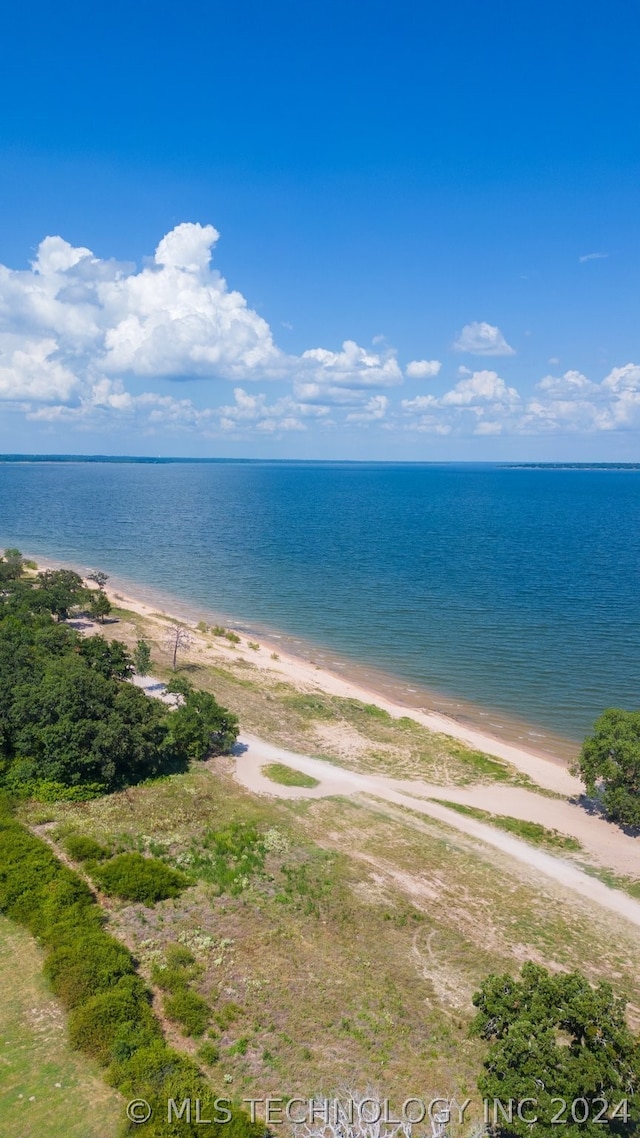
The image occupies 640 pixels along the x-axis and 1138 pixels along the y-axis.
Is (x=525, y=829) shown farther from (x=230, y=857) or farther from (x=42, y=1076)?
(x=42, y=1076)

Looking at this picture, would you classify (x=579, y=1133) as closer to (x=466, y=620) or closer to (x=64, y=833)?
(x=64, y=833)

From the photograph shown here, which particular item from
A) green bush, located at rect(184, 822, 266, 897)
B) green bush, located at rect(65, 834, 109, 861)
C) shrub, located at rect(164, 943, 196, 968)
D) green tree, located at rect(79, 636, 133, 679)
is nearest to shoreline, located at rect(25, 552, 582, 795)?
green tree, located at rect(79, 636, 133, 679)

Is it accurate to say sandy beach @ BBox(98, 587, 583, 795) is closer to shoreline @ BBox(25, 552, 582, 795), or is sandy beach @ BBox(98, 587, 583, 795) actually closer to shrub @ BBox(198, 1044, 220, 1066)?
shoreline @ BBox(25, 552, 582, 795)

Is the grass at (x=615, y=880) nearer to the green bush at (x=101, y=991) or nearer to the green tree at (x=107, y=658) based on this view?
the green bush at (x=101, y=991)

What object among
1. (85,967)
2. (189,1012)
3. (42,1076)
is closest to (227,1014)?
(189,1012)

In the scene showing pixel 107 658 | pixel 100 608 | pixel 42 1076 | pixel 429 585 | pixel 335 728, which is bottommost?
pixel 42 1076

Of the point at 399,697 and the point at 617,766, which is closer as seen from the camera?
the point at 617,766

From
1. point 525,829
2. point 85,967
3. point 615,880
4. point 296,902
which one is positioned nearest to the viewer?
point 85,967
